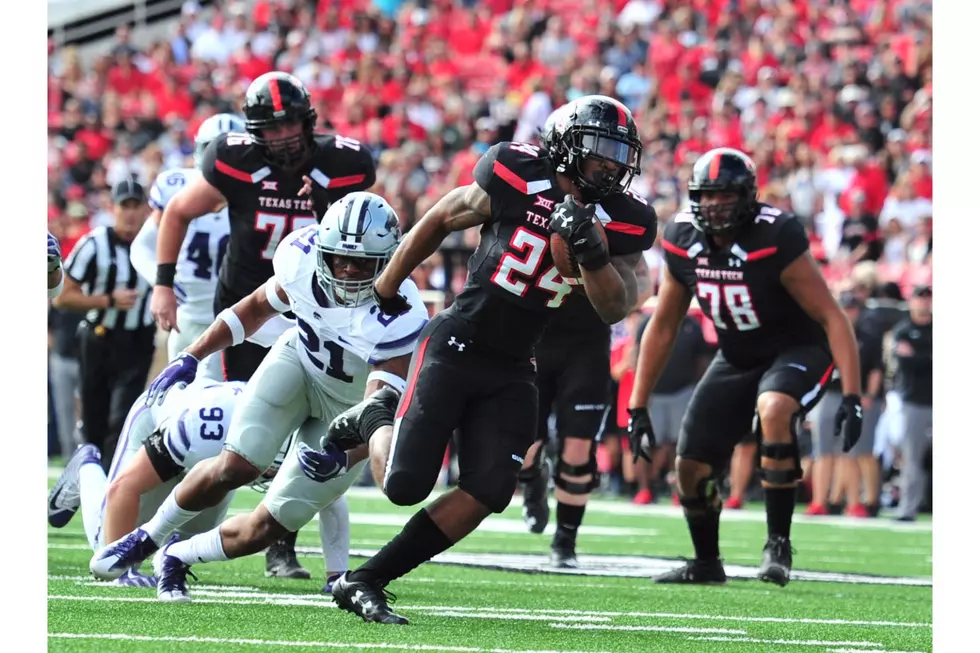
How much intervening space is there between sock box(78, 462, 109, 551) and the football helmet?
1.57 metres

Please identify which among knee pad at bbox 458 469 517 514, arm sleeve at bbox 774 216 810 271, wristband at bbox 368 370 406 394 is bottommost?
knee pad at bbox 458 469 517 514

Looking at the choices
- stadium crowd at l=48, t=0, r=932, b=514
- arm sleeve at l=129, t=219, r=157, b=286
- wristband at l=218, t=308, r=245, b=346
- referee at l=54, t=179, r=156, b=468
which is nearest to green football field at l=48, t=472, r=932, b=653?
referee at l=54, t=179, r=156, b=468

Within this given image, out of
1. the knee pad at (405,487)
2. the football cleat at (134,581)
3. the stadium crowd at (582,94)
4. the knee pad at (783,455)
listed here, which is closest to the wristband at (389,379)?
the knee pad at (405,487)

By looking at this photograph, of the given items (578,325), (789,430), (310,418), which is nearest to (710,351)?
(578,325)

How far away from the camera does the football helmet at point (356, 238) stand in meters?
5.27

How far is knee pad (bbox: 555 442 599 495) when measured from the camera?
24.7 feet

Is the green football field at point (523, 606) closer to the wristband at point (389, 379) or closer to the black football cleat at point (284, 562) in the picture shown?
the black football cleat at point (284, 562)

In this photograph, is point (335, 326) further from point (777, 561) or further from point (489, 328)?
point (777, 561)

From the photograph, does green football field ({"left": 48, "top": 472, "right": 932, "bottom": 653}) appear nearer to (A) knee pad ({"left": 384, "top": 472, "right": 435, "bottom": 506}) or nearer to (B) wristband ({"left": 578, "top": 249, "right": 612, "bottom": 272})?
(A) knee pad ({"left": 384, "top": 472, "right": 435, "bottom": 506})

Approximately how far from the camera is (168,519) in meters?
5.50

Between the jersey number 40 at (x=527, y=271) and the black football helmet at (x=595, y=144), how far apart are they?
0.23 m

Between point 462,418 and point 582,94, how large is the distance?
483 inches

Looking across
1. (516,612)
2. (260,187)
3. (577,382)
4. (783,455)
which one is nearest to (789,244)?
(783,455)
